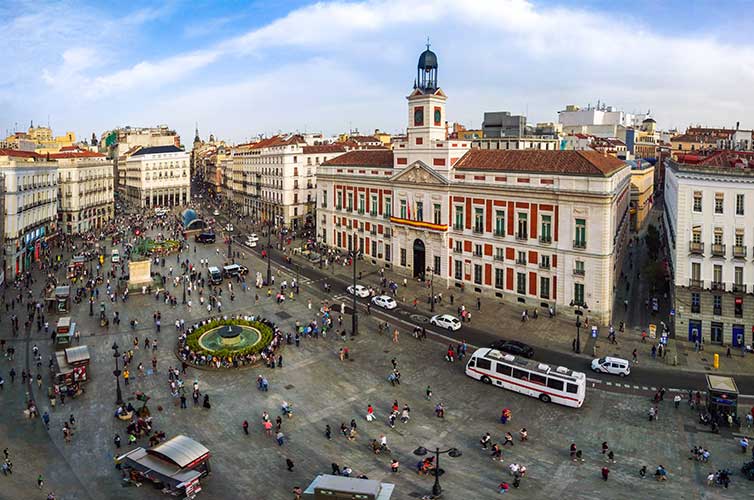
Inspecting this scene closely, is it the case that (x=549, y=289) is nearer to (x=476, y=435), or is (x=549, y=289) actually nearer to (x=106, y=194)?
(x=476, y=435)

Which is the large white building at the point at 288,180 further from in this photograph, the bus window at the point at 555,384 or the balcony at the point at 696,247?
the bus window at the point at 555,384

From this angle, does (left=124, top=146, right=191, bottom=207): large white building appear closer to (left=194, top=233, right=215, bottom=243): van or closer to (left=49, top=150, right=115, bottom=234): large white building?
(left=49, top=150, right=115, bottom=234): large white building

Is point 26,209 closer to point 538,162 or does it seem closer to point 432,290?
point 432,290

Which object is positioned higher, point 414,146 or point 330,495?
point 414,146

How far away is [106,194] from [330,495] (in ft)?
349

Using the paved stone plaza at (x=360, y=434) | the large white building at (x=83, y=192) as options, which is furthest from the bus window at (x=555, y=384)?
the large white building at (x=83, y=192)

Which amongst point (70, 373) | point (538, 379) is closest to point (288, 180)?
point (70, 373)

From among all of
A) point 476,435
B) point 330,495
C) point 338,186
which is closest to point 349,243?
point 338,186

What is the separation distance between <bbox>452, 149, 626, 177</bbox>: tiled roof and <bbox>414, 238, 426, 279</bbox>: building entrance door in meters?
10.0

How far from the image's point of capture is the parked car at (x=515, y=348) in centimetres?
4441

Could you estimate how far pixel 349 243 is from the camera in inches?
3174

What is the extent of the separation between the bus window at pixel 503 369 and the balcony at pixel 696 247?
1954cm

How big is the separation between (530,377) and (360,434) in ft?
38.6

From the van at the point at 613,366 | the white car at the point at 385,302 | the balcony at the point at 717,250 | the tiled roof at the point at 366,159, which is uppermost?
the tiled roof at the point at 366,159
